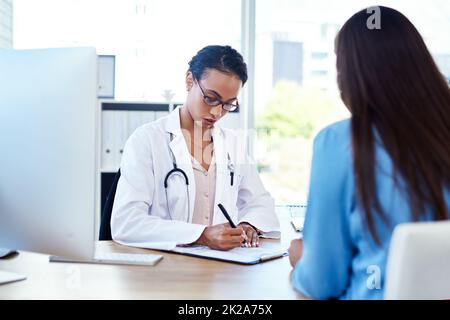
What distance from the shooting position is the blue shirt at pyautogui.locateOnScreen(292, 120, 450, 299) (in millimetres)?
924

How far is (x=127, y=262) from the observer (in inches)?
51.6

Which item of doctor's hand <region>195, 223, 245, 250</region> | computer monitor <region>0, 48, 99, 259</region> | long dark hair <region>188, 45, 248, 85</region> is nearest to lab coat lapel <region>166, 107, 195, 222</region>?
long dark hair <region>188, 45, 248, 85</region>

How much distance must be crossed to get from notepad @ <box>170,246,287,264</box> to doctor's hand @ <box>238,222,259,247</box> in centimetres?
6

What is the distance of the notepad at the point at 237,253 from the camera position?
1.35 m

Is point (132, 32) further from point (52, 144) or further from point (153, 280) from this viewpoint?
point (153, 280)

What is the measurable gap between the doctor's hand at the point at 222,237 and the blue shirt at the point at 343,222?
46 cm

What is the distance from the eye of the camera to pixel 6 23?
11.7ft

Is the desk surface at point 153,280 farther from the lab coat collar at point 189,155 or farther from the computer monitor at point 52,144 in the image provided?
the lab coat collar at point 189,155

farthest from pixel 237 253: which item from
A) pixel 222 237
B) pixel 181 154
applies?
pixel 181 154

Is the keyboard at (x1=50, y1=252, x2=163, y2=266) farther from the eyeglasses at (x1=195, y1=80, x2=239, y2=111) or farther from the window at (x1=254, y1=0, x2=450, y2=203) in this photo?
the window at (x1=254, y1=0, x2=450, y2=203)

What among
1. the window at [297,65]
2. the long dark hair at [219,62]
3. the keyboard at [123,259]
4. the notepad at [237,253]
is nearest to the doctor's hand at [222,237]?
the notepad at [237,253]

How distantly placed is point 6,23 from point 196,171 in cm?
235
